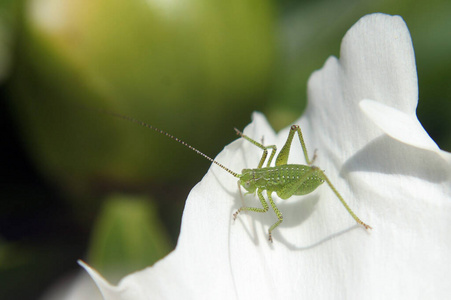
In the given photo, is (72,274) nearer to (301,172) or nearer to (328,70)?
(301,172)

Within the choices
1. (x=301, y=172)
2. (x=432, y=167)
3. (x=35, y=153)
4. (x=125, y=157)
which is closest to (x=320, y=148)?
(x=301, y=172)

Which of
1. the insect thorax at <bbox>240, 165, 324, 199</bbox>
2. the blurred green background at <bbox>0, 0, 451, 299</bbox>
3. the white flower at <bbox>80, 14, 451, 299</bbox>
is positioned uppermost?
the blurred green background at <bbox>0, 0, 451, 299</bbox>

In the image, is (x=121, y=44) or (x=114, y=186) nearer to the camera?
(x=121, y=44)

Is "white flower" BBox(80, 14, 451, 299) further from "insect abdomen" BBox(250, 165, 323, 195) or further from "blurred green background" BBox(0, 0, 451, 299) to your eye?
"blurred green background" BBox(0, 0, 451, 299)

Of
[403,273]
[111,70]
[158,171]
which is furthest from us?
[158,171]

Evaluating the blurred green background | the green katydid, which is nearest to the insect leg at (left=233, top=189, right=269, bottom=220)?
the green katydid

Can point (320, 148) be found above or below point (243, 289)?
above

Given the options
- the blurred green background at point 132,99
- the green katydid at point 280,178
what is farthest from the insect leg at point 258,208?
the blurred green background at point 132,99
